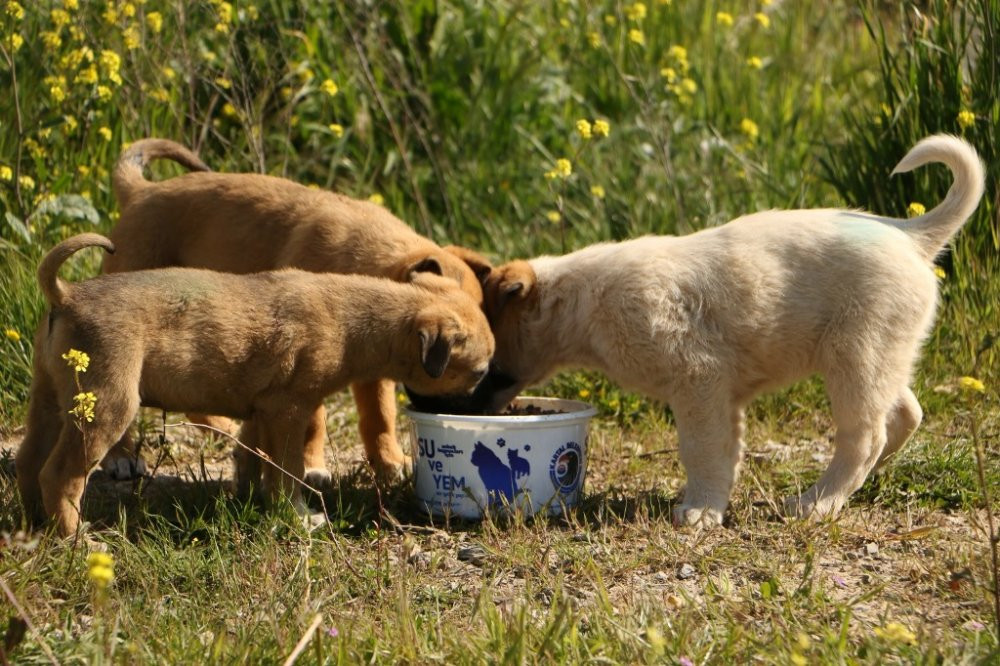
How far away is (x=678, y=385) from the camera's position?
469cm

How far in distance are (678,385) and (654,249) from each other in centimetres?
57

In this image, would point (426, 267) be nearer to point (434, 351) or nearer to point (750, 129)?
point (434, 351)

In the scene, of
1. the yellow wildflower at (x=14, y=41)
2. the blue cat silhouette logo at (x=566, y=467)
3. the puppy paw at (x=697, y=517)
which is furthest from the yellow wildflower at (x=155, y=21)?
the puppy paw at (x=697, y=517)

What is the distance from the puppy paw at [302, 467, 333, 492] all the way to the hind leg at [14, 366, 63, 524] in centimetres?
102

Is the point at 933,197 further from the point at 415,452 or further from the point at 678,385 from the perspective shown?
the point at 415,452

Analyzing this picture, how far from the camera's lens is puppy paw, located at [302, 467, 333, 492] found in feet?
16.6

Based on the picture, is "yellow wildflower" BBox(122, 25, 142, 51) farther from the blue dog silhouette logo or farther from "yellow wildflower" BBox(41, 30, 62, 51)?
the blue dog silhouette logo

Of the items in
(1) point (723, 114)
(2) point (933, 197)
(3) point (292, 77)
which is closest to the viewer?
(2) point (933, 197)

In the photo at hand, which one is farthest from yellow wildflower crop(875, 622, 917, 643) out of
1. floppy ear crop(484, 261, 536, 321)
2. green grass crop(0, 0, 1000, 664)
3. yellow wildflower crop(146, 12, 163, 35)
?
yellow wildflower crop(146, 12, 163, 35)

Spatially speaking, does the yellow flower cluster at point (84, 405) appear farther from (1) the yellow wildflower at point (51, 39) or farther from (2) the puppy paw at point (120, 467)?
(1) the yellow wildflower at point (51, 39)

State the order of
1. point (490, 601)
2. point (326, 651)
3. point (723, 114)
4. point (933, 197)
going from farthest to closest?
point (723, 114) < point (933, 197) < point (490, 601) < point (326, 651)

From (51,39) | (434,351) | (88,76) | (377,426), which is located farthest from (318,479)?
(51,39)

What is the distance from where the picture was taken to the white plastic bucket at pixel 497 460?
454cm

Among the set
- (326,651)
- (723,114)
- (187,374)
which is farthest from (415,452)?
(723,114)
